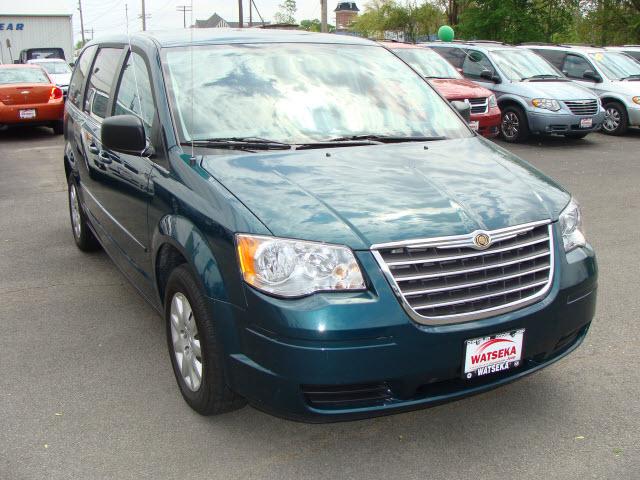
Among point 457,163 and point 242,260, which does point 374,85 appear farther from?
point 242,260

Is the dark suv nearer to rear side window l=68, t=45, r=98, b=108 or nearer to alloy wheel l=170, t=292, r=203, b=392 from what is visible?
alloy wheel l=170, t=292, r=203, b=392

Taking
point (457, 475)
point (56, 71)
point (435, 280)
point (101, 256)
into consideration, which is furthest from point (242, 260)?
point (56, 71)

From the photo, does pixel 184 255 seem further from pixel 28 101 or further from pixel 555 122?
pixel 28 101

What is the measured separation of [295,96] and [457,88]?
8.93m

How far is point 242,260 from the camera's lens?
2.95 metres

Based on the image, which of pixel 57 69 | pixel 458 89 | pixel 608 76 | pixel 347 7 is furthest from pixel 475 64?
pixel 347 7

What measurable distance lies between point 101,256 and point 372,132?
10.1ft

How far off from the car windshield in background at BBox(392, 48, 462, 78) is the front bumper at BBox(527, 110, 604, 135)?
165 cm

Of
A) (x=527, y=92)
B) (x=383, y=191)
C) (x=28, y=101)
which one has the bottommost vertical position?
(x=28, y=101)

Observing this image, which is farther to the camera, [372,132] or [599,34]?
[599,34]

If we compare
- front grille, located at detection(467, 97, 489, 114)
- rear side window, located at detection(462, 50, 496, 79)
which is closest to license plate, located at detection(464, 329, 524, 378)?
front grille, located at detection(467, 97, 489, 114)

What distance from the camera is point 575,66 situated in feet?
50.9

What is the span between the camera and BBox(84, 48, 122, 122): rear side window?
490cm

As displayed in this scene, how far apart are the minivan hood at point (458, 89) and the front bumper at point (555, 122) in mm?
984
